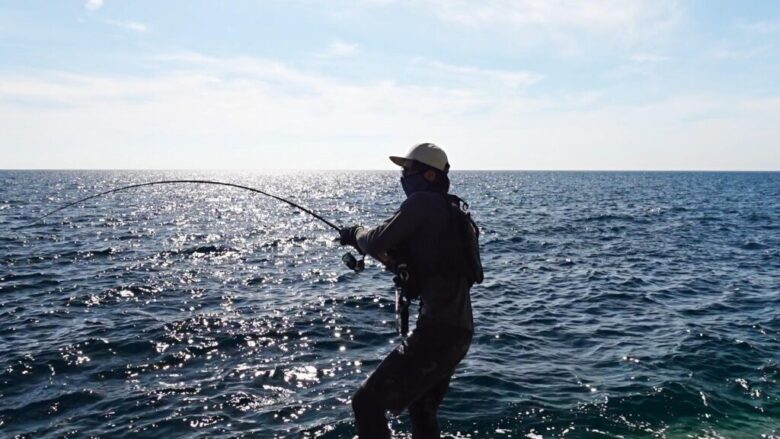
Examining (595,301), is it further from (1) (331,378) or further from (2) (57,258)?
(2) (57,258)

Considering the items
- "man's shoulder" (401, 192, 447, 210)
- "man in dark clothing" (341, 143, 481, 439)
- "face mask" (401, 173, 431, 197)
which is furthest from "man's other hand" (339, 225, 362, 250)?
"man's shoulder" (401, 192, 447, 210)

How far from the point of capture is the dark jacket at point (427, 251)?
4773mm

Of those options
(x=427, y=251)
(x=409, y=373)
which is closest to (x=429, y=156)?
(x=427, y=251)

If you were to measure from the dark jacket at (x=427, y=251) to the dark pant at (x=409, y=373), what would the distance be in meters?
0.15

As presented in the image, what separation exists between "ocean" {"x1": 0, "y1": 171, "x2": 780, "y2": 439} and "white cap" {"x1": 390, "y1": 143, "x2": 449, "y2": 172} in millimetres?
4661

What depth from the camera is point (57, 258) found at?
23.2 metres

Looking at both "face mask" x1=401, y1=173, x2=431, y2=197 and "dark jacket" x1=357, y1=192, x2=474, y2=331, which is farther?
"face mask" x1=401, y1=173, x2=431, y2=197

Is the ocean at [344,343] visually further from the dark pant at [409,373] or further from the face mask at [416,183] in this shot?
the face mask at [416,183]

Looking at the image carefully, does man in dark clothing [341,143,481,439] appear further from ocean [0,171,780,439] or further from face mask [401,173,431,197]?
ocean [0,171,780,439]

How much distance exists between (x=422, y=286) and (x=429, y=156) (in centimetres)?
118

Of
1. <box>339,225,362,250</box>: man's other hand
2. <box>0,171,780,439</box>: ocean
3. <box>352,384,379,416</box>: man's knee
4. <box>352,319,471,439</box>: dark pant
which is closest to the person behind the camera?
<box>352,319,471,439</box>: dark pant

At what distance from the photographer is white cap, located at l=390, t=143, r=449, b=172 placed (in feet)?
16.7

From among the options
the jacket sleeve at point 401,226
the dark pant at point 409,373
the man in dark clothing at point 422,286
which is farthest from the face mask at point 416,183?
the dark pant at point 409,373

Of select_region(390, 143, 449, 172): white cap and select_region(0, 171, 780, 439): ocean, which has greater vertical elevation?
select_region(390, 143, 449, 172): white cap
